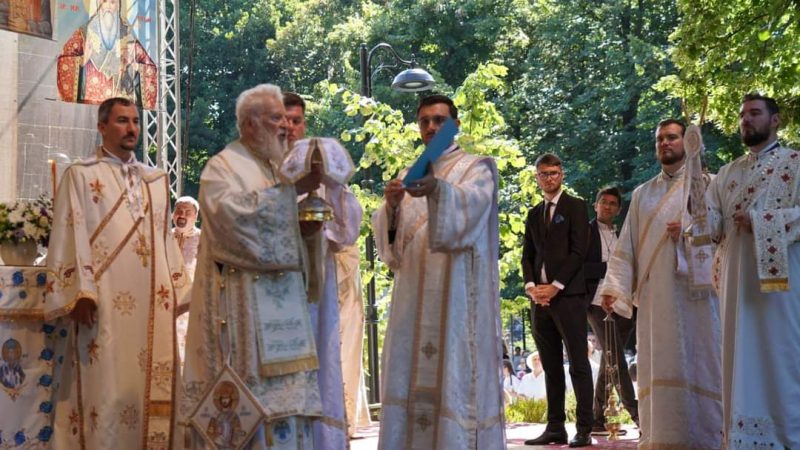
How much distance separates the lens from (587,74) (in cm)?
3238

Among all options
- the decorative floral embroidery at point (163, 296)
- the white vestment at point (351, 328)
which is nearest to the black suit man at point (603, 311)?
the white vestment at point (351, 328)

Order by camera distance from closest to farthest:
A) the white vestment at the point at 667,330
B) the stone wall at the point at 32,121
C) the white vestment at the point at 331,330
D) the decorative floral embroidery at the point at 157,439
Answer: the white vestment at the point at 331,330 → the decorative floral embroidery at the point at 157,439 → the white vestment at the point at 667,330 → the stone wall at the point at 32,121

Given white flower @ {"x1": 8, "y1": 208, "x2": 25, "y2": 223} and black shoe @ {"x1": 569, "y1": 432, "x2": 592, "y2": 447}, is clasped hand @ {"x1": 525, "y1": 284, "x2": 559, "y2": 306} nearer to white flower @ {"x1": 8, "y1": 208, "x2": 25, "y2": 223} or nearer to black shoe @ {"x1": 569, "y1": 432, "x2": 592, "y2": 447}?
black shoe @ {"x1": 569, "y1": 432, "x2": 592, "y2": 447}

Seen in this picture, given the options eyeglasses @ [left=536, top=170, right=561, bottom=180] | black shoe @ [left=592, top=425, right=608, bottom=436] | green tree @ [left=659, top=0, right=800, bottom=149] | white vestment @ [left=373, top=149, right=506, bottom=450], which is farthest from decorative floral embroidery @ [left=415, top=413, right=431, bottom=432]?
green tree @ [left=659, top=0, right=800, bottom=149]

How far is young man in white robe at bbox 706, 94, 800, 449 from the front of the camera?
25.5 feet

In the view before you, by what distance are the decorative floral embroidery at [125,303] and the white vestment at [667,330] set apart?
140 inches

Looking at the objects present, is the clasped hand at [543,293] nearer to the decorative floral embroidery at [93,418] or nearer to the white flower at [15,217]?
the decorative floral embroidery at [93,418]

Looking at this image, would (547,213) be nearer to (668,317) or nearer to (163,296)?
(668,317)

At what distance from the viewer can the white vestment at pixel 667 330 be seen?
8773 millimetres

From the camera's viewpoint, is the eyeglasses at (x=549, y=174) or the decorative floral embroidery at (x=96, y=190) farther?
the eyeglasses at (x=549, y=174)

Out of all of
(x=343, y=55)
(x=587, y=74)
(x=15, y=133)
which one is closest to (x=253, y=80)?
(x=343, y=55)

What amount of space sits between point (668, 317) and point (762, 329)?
1.05 m

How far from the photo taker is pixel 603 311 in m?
11.7

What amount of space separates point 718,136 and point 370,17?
499 inches
